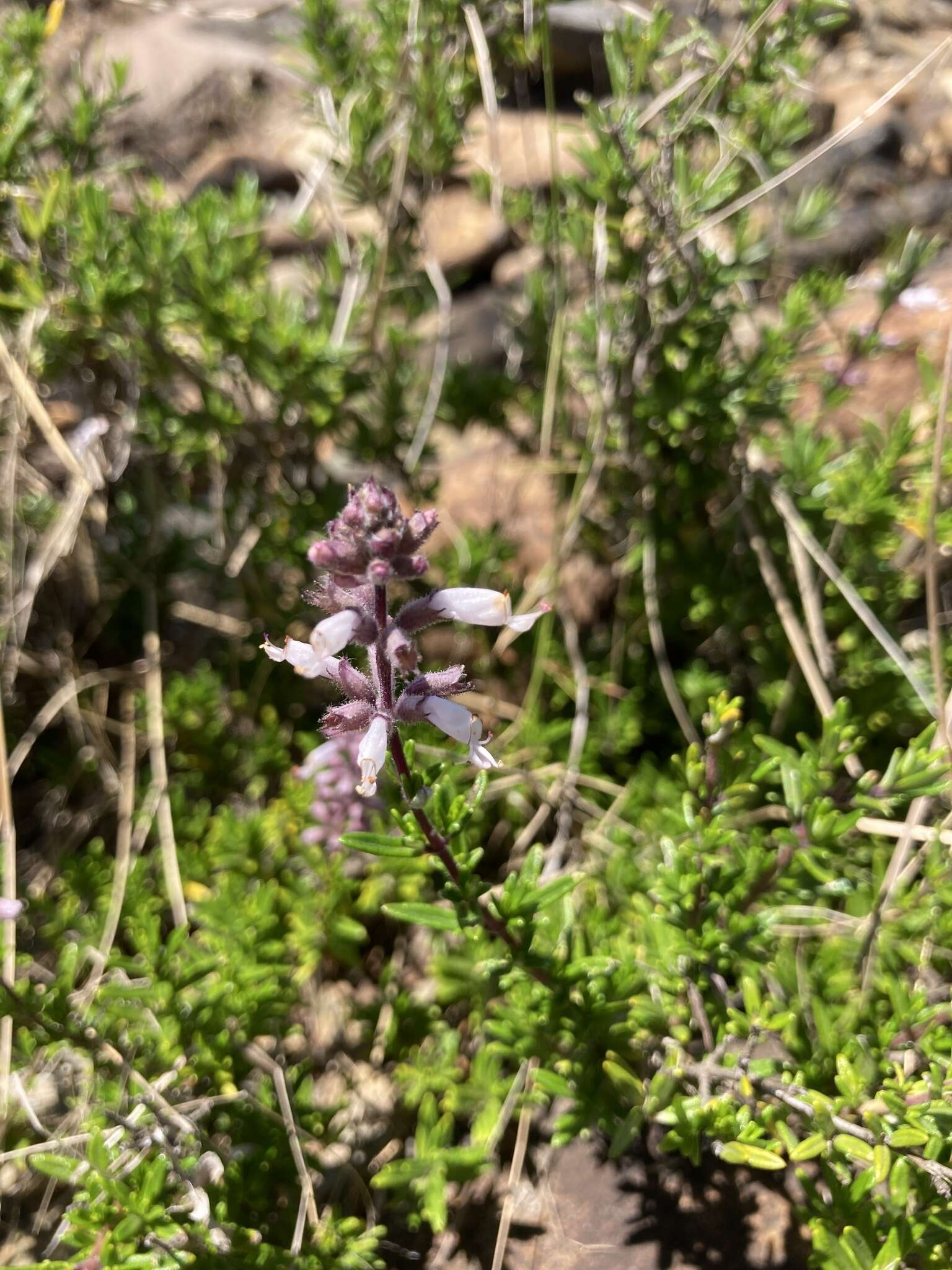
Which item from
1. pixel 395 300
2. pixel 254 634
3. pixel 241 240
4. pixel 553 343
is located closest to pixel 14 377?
pixel 241 240

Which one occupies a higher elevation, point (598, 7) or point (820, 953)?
point (598, 7)

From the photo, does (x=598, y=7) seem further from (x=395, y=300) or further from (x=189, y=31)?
(x=189, y=31)

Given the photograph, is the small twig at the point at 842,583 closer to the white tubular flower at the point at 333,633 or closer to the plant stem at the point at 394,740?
the plant stem at the point at 394,740

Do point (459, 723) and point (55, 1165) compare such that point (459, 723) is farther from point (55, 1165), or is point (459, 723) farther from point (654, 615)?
point (654, 615)

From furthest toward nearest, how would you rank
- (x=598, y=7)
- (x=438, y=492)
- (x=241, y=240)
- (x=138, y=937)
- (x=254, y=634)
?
(x=598, y=7) → (x=438, y=492) → (x=254, y=634) → (x=241, y=240) → (x=138, y=937)

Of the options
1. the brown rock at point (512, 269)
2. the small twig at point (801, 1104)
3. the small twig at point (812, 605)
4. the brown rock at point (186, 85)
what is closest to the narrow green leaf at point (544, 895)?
the small twig at point (801, 1104)

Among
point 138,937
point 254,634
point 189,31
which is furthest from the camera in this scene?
point 189,31

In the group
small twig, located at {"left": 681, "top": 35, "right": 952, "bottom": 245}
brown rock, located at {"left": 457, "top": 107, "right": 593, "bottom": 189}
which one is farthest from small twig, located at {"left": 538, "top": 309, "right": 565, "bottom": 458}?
brown rock, located at {"left": 457, "top": 107, "right": 593, "bottom": 189}

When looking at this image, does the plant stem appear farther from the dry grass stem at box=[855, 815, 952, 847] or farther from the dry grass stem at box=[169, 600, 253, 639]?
the dry grass stem at box=[169, 600, 253, 639]
